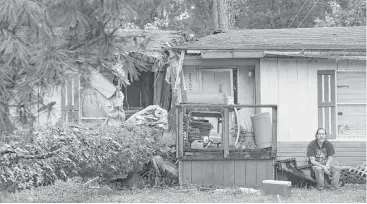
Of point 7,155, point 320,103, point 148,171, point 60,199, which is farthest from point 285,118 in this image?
point 7,155

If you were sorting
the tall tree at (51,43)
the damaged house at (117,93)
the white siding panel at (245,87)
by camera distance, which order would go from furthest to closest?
1. the white siding panel at (245,87)
2. the damaged house at (117,93)
3. the tall tree at (51,43)

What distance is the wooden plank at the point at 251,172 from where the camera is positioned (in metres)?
12.8

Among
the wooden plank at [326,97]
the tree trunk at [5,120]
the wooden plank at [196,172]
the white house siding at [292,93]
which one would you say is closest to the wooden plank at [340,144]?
the white house siding at [292,93]

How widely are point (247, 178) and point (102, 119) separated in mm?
4184

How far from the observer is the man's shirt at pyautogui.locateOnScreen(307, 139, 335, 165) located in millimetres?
12906

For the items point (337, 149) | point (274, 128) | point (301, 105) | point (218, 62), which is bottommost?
point (337, 149)

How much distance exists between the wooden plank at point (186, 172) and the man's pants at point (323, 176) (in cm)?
216

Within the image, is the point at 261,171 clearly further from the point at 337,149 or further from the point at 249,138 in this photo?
the point at 337,149

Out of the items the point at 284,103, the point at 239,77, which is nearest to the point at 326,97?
the point at 284,103

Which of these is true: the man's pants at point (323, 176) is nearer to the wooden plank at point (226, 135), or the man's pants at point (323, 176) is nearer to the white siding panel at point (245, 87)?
the wooden plank at point (226, 135)

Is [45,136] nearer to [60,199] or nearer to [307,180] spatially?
[60,199]

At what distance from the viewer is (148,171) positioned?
1342 cm

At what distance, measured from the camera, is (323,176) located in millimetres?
12633

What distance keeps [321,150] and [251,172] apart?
134 cm
